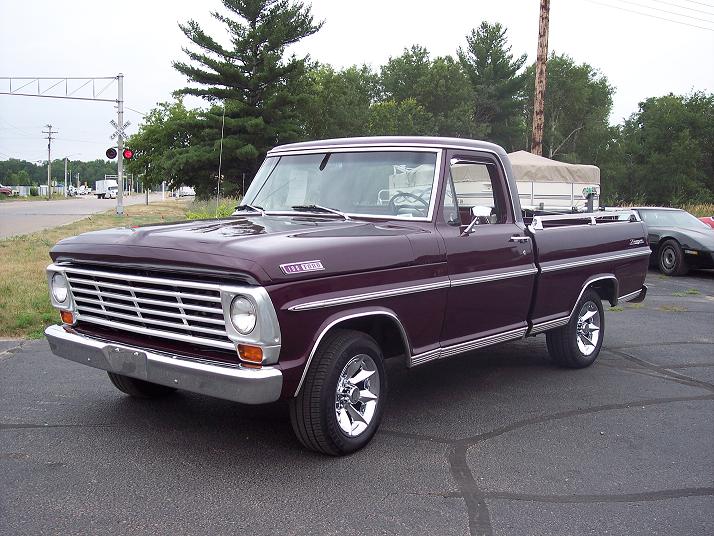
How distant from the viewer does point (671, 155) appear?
57.1 metres

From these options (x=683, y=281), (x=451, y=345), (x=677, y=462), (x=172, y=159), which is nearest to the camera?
(x=677, y=462)

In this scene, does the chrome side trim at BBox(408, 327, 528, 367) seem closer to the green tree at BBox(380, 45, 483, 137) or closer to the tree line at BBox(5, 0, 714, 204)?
the tree line at BBox(5, 0, 714, 204)

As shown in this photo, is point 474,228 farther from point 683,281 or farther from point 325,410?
point 683,281

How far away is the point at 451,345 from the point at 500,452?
84 centimetres

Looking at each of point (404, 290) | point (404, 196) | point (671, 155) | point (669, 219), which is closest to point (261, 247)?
point (404, 290)

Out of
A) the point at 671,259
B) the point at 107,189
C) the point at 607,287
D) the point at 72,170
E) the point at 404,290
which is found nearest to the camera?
the point at 404,290

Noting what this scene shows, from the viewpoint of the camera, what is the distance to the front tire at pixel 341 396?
4055 millimetres

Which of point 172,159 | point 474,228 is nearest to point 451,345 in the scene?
point 474,228

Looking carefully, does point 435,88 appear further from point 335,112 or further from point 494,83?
point 335,112

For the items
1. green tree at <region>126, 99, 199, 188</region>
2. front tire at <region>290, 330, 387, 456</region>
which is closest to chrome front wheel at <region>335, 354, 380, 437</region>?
front tire at <region>290, 330, 387, 456</region>

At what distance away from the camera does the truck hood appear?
12.5 ft

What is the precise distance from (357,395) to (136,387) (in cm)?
184

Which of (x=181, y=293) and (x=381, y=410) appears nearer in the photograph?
(x=181, y=293)

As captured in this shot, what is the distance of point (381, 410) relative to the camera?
4500mm
